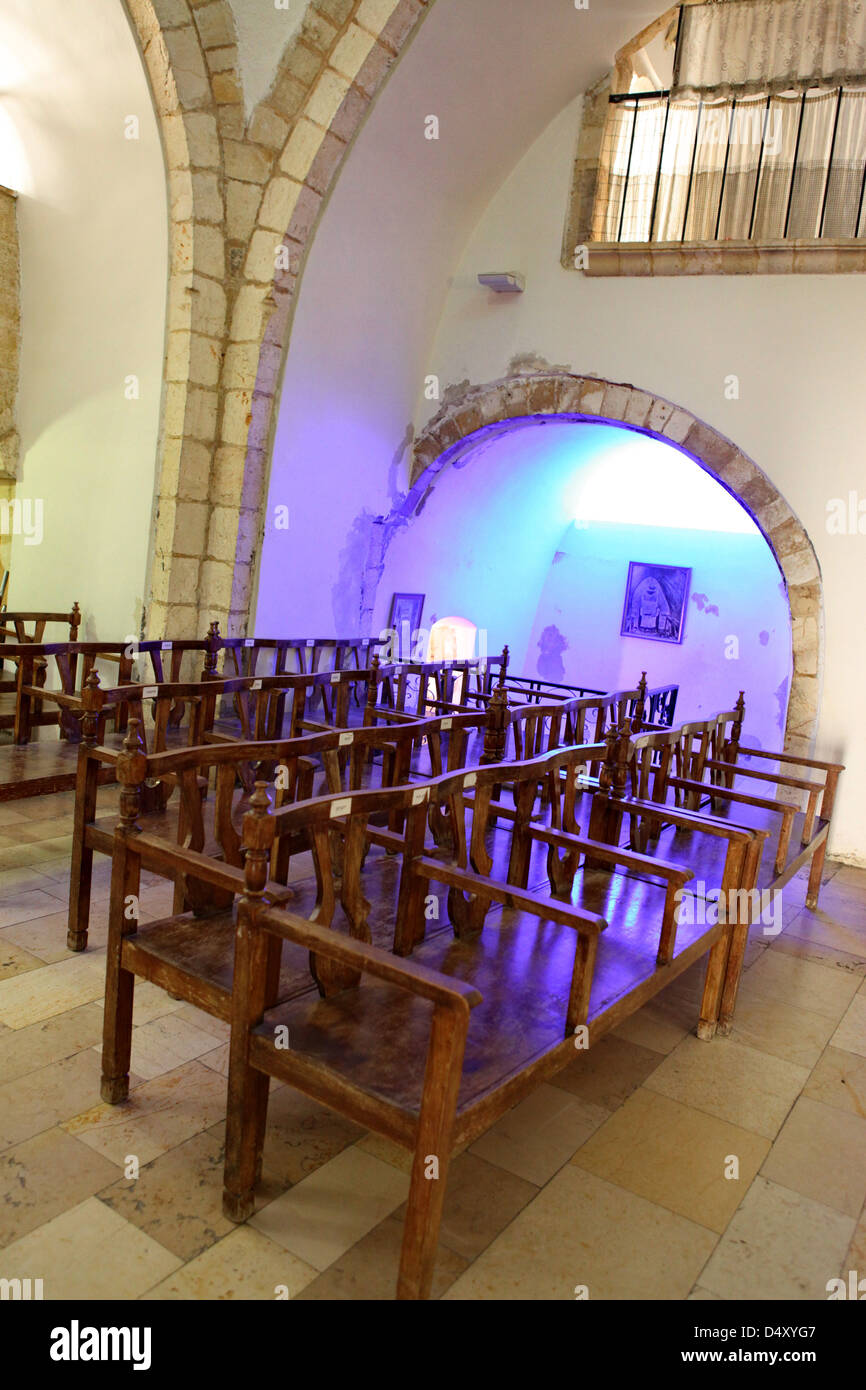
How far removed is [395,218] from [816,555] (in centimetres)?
374

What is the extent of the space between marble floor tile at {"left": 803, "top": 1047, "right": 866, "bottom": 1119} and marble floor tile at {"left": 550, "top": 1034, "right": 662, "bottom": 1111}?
20.7 inches

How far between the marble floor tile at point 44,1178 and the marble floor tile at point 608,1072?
1344 mm

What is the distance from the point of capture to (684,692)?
10039 mm

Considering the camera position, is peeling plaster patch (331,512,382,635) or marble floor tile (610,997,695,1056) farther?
peeling plaster patch (331,512,382,635)

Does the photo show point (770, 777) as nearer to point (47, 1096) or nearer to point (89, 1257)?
point (47, 1096)

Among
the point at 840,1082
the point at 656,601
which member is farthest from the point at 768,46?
the point at 840,1082

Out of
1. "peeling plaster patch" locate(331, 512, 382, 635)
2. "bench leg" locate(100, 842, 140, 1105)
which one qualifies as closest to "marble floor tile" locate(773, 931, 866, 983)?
"bench leg" locate(100, 842, 140, 1105)

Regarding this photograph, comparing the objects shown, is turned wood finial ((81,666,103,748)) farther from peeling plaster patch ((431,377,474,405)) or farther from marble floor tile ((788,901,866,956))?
peeling plaster patch ((431,377,474,405))

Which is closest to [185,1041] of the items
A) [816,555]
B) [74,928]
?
[74,928]

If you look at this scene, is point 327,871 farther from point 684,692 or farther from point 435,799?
point 684,692

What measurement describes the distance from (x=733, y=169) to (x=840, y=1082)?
20.3ft

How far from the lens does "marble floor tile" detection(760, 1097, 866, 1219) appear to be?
106 inches

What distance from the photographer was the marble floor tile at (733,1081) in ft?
9.96
